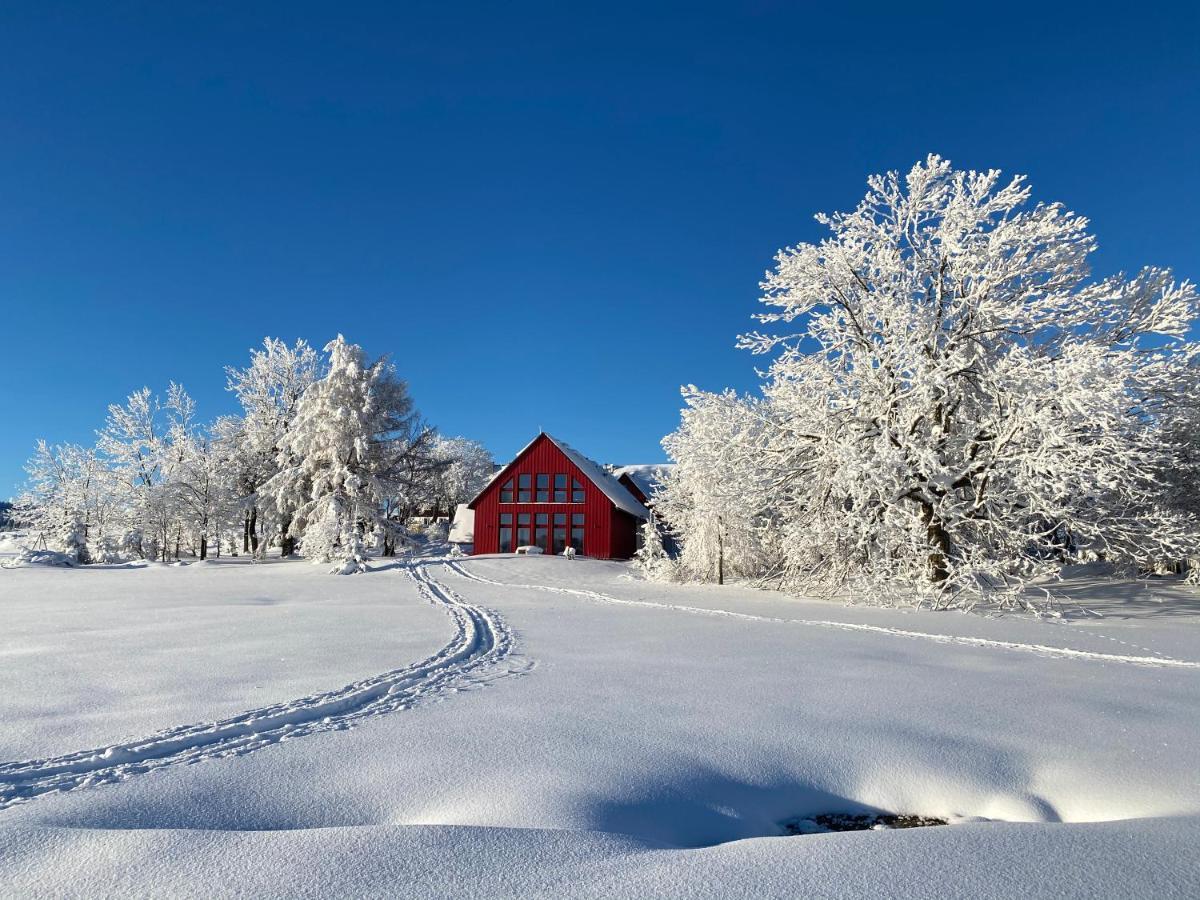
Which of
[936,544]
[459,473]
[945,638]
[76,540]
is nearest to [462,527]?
[459,473]

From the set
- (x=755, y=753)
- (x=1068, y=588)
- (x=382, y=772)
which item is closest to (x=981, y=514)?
(x=1068, y=588)

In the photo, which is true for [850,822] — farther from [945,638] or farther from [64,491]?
[64,491]

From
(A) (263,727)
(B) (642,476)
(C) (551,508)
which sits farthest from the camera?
(B) (642,476)

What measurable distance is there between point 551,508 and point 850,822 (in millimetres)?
30333

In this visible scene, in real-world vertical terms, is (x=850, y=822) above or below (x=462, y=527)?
below

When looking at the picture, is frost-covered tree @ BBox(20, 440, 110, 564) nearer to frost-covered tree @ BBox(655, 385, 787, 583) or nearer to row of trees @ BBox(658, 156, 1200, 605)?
frost-covered tree @ BBox(655, 385, 787, 583)

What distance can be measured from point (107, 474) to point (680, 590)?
104ft

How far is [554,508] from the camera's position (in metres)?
34.0

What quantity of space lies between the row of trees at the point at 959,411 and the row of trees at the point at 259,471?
18.6 metres

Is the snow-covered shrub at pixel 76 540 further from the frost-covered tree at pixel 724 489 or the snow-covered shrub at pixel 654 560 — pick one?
the frost-covered tree at pixel 724 489

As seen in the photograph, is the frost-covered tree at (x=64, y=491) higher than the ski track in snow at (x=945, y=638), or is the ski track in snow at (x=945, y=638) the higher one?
the frost-covered tree at (x=64, y=491)

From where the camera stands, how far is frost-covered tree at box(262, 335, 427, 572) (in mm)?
28983

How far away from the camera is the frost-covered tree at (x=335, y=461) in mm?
28983

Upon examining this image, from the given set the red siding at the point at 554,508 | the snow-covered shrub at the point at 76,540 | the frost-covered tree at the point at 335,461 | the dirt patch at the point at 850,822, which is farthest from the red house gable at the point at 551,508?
the dirt patch at the point at 850,822
